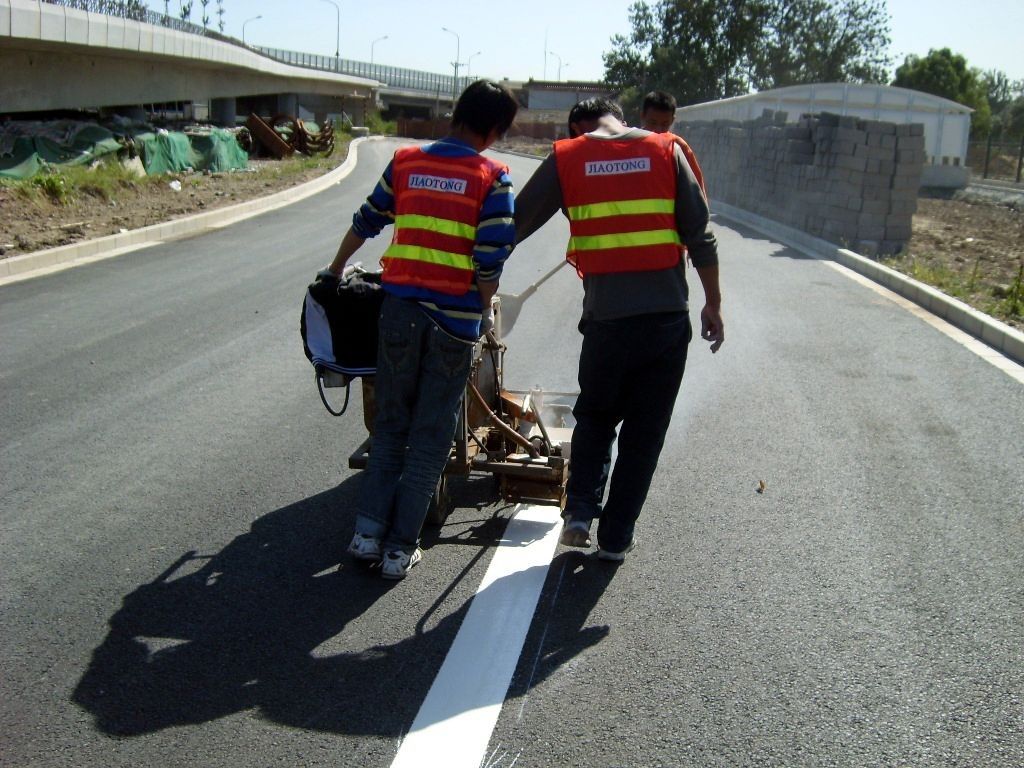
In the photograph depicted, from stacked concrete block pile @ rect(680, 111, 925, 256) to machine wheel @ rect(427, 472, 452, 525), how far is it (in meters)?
12.7

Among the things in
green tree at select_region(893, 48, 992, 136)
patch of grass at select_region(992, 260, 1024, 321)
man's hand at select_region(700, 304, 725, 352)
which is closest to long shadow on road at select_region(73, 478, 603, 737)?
man's hand at select_region(700, 304, 725, 352)

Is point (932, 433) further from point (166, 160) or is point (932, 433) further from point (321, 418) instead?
point (166, 160)

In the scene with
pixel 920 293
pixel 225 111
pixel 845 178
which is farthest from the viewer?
pixel 225 111

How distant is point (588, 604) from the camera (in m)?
4.00

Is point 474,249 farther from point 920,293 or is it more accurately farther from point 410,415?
point 920,293

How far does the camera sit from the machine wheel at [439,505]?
4594 mm

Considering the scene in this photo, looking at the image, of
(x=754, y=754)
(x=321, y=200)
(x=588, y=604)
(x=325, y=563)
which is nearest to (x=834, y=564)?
(x=588, y=604)

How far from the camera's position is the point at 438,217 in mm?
3988

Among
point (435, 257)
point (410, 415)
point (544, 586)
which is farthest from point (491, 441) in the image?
point (435, 257)

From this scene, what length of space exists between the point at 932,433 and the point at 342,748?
15.3 ft

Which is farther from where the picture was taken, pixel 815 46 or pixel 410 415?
pixel 815 46

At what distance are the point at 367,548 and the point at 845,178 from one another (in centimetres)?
1464

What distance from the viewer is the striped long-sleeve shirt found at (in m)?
3.97

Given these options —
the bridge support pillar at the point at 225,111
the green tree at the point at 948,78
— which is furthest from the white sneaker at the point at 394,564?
the green tree at the point at 948,78
